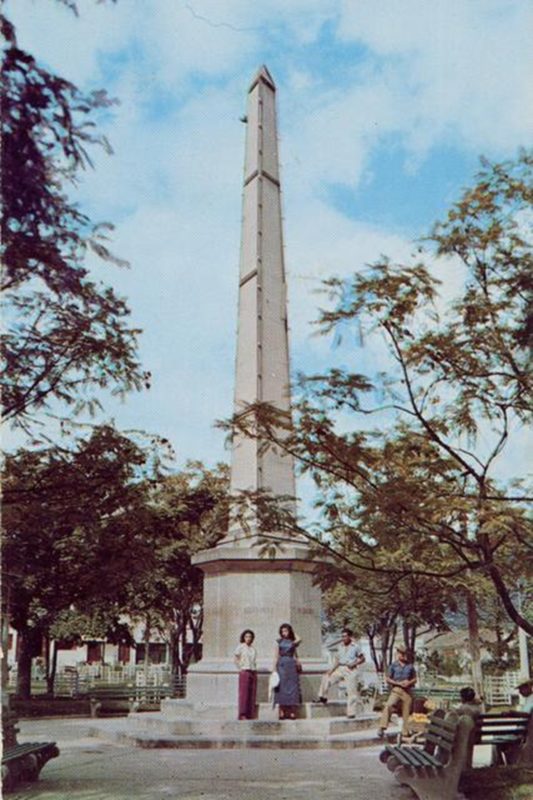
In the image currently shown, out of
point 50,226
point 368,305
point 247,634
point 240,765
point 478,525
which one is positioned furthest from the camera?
point 247,634

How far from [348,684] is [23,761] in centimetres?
645

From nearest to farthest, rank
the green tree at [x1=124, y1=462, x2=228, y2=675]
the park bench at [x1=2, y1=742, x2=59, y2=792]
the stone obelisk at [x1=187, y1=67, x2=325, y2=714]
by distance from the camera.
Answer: the park bench at [x1=2, y1=742, x2=59, y2=792] < the stone obelisk at [x1=187, y1=67, x2=325, y2=714] < the green tree at [x1=124, y1=462, x2=228, y2=675]

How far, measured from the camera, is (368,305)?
752cm

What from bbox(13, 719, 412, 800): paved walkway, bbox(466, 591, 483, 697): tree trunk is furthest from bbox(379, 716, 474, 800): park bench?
bbox(466, 591, 483, 697): tree trunk

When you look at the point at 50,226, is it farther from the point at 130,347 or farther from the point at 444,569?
the point at 444,569

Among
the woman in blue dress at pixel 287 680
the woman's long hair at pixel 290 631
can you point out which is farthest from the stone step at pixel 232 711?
the woman's long hair at pixel 290 631

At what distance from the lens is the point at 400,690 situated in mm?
11508

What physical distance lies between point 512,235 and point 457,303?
0.73 meters

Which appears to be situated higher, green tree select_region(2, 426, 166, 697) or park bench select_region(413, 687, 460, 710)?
green tree select_region(2, 426, 166, 697)

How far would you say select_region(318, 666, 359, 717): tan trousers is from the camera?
12.5 metres

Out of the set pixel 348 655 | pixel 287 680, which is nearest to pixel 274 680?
pixel 287 680

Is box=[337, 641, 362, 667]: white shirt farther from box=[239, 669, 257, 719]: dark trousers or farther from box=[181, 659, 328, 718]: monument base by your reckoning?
box=[239, 669, 257, 719]: dark trousers

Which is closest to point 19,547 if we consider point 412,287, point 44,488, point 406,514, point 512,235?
point 44,488

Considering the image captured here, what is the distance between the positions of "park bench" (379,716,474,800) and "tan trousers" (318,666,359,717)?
16.8 feet
